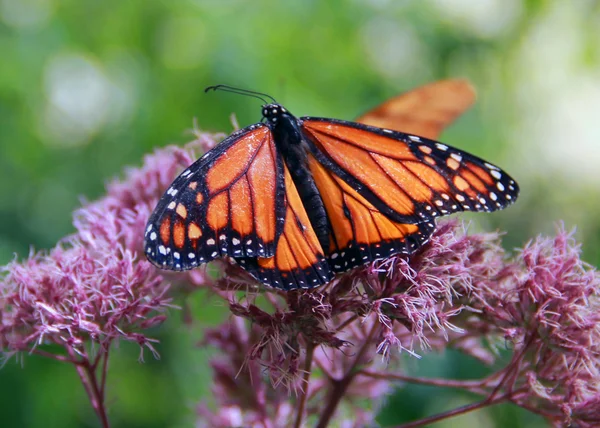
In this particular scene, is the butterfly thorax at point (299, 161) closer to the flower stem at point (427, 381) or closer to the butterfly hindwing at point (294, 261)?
the butterfly hindwing at point (294, 261)

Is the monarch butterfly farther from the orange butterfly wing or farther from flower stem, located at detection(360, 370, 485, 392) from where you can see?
the orange butterfly wing

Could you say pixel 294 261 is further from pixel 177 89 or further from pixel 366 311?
pixel 177 89

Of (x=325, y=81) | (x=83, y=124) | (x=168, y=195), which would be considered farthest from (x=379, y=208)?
(x=83, y=124)

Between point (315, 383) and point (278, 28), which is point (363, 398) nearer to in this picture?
point (315, 383)

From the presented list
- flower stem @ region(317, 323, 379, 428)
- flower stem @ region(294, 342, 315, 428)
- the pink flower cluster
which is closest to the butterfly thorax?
the pink flower cluster

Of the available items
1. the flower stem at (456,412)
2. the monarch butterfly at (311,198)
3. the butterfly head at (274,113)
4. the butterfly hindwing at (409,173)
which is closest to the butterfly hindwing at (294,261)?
the monarch butterfly at (311,198)

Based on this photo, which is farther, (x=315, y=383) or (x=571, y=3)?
(x=571, y=3)

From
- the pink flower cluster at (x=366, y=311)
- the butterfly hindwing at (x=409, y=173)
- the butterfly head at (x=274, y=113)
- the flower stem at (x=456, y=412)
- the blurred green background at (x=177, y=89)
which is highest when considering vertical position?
the blurred green background at (x=177, y=89)

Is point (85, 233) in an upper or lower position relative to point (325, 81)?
lower

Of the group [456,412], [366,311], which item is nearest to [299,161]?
[366,311]
